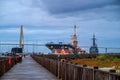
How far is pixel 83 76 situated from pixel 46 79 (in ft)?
35.3

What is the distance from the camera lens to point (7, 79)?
2744 centimetres

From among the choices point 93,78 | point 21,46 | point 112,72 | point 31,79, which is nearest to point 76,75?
point 93,78

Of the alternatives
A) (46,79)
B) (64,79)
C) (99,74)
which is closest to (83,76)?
(99,74)

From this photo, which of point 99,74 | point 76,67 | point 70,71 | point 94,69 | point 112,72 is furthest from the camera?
point 70,71

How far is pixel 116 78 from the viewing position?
10.7m

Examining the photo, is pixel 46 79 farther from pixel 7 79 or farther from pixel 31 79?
pixel 7 79

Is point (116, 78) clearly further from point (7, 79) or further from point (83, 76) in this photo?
point (7, 79)

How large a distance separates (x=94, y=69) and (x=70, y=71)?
22.7 ft

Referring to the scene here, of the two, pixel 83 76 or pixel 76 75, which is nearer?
pixel 83 76

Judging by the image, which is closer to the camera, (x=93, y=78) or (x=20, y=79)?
(x=93, y=78)

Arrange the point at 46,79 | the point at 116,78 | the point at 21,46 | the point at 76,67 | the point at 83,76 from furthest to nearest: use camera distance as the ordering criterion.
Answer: the point at 21,46 < the point at 46,79 < the point at 76,67 < the point at 83,76 < the point at 116,78

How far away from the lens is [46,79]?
26.9 metres

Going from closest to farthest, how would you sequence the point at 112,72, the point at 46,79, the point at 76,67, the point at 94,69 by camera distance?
the point at 112,72
the point at 94,69
the point at 76,67
the point at 46,79

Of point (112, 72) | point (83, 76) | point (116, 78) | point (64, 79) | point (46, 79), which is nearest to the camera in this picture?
point (116, 78)
